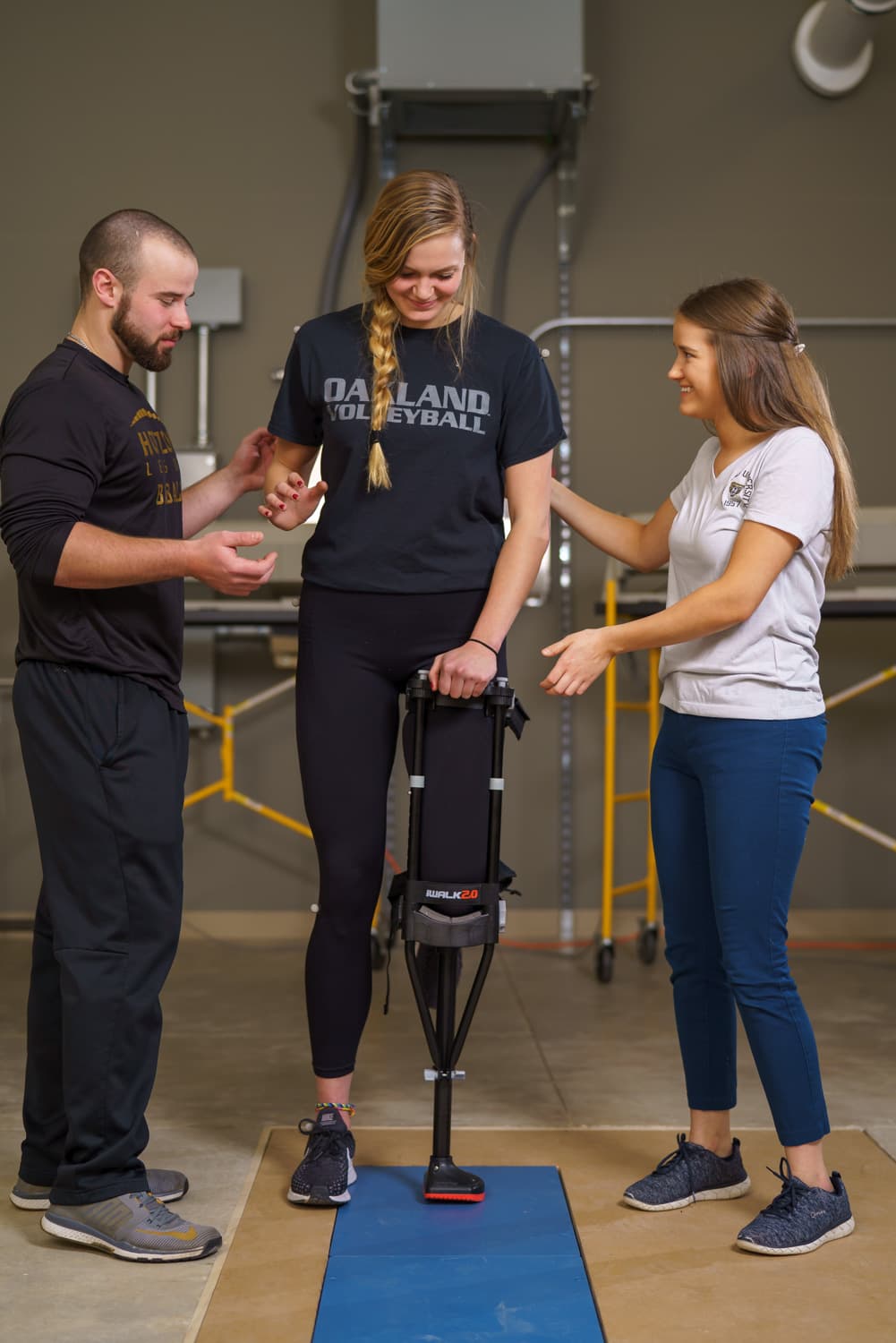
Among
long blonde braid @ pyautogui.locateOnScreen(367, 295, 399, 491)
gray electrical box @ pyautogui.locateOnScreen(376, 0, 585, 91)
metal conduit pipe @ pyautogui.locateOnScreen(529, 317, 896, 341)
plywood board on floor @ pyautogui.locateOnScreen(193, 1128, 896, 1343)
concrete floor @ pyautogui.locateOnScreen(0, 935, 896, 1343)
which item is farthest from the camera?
metal conduit pipe @ pyautogui.locateOnScreen(529, 317, 896, 341)

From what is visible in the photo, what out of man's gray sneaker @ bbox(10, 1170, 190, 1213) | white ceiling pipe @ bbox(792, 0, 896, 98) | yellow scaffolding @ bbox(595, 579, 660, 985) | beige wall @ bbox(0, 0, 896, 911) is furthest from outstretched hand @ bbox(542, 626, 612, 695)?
white ceiling pipe @ bbox(792, 0, 896, 98)

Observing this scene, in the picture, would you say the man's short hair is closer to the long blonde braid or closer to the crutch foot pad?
the long blonde braid

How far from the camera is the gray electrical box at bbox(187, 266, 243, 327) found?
445cm

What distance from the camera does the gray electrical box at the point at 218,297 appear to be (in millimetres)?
4453

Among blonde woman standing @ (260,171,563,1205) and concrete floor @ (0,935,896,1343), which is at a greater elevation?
blonde woman standing @ (260,171,563,1205)

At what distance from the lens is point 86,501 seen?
6.38 ft

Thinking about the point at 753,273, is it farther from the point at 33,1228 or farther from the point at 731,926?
the point at 33,1228

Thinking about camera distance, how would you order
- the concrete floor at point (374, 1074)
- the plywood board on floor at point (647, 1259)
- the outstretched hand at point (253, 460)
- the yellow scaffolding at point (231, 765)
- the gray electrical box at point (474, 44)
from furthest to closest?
the yellow scaffolding at point (231, 765)
the gray electrical box at point (474, 44)
the outstretched hand at point (253, 460)
the concrete floor at point (374, 1074)
the plywood board on floor at point (647, 1259)

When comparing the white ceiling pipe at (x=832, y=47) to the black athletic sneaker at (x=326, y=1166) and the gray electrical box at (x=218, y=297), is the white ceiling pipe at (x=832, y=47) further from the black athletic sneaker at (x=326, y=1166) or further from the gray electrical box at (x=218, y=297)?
the black athletic sneaker at (x=326, y=1166)

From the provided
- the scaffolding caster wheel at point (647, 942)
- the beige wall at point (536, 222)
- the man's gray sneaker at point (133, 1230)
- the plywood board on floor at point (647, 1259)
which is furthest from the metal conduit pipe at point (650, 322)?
the man's gray sneaker at point (133, 1230)

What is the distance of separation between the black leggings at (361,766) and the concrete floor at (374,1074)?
0.40 m

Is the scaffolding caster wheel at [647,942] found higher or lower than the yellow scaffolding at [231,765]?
lower

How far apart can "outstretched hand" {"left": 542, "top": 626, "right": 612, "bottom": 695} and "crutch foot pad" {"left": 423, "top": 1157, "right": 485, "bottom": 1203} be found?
0.83 meters

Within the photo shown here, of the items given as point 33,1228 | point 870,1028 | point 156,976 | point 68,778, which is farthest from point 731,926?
point 870,1028
